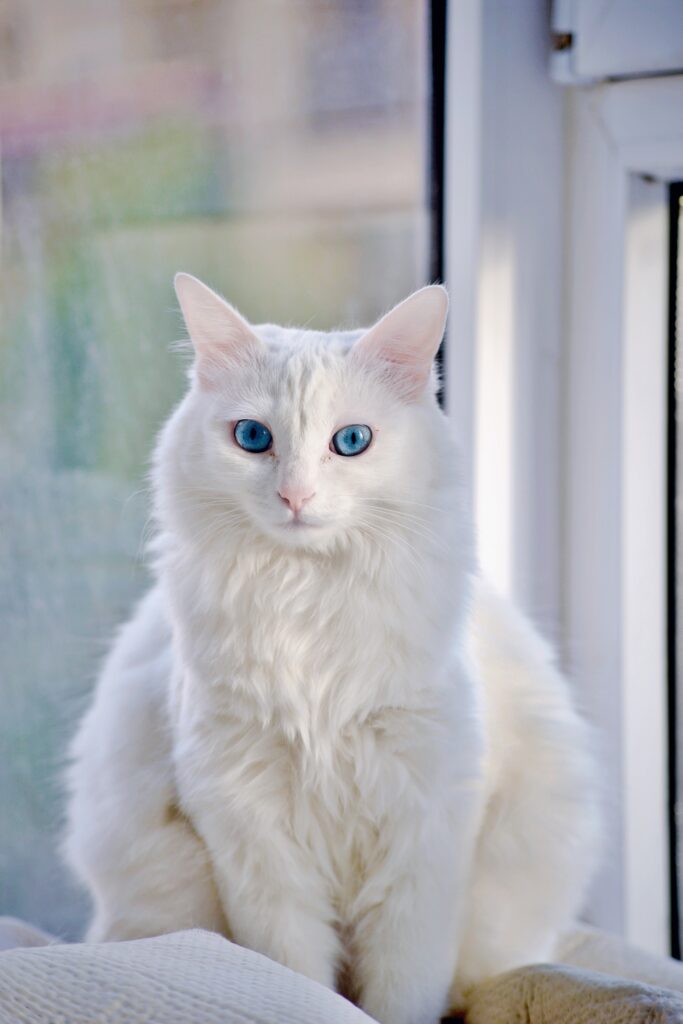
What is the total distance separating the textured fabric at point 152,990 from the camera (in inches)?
25.8

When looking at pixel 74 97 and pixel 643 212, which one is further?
pixel 643 212

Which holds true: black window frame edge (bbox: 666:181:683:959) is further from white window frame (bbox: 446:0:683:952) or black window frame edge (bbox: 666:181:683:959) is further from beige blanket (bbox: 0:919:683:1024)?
beige blanket (bbox: 0:919:683:1024)

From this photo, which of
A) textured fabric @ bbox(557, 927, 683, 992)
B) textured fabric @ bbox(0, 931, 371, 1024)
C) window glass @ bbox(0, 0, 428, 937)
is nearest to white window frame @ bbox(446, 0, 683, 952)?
window glass @ bbox(0, 0, 428, 937)

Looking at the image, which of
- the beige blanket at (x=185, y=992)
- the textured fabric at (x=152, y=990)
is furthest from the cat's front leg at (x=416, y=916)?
the textured fabric at (x=152, y=990)

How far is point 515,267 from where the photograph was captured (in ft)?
5.09

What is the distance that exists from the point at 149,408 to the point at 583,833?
2.54 feet

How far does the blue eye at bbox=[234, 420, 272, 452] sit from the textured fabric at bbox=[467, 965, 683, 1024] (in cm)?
58

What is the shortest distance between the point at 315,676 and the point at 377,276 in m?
0.81

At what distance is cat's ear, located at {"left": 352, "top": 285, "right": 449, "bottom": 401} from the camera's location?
934mm

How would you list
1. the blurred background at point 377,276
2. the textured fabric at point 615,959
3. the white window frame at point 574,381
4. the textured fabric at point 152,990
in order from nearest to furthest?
1. the textured fabric at point 152,990
2. the textured fabric at point 615,959
3. the blurred background at point 377,276
4. the white window frame at point 574,381

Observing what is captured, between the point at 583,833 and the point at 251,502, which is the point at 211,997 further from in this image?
the point at 583,833

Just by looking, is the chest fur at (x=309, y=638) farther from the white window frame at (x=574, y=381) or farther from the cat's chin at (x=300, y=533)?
the white window frame at (x=574, y=381)

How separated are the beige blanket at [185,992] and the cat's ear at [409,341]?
517mm

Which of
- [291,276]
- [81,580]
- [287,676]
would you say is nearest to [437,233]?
[291,276]
